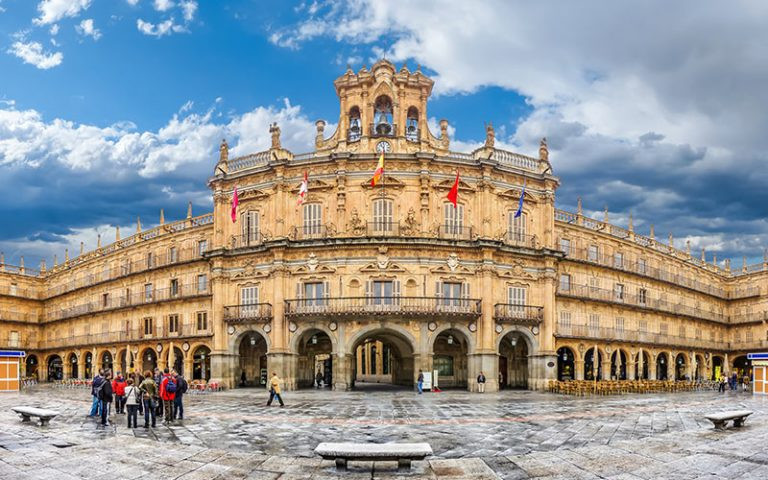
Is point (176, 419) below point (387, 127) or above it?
below

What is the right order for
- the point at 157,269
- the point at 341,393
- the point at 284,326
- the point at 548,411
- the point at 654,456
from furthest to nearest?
the point at 157,269 → the point at 284,326 → the point at 341,393 → the point at 548,411 → the point at 654,456

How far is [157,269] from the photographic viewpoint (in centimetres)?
6031

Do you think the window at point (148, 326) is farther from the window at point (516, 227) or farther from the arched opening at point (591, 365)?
the arched opening at point (591, 365)

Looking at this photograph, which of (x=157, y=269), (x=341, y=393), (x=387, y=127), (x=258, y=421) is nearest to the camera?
(x=258, y=421)

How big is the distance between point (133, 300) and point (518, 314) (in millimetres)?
36300

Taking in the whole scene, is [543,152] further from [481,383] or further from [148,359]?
[148,359]

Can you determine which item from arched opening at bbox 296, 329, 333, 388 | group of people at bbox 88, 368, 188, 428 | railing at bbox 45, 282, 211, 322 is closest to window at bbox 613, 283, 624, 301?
arched opening at bbox 296, 329, 333, 388

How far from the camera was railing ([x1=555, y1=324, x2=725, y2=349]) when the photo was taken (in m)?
55.5

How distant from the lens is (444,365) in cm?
5041

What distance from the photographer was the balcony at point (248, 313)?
4716cm

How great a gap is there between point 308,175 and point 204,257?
11.1m

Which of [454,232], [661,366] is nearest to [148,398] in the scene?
[454,232]

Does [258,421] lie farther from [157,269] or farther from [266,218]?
[157,269]

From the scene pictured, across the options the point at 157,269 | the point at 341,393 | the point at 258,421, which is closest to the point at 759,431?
the point at 258,421
